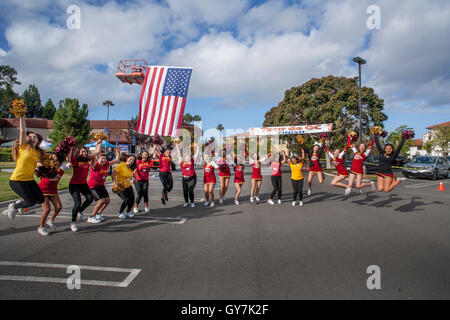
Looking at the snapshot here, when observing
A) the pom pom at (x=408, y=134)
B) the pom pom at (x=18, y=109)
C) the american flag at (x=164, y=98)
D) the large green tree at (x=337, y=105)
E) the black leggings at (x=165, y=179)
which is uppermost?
the large green tree at (x=337, y=105)

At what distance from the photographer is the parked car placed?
1803 centimetres

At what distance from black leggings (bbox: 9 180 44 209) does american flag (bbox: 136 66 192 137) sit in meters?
4.74

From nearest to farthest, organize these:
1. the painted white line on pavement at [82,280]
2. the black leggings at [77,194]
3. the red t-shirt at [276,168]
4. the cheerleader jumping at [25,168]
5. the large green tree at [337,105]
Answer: the painted white line on pavement at [82,280]
the cheerleader jumping at [25,168]
the black leggings at [77,194]
the red t-shirt at [276,168]
the large green tree at [337,105]

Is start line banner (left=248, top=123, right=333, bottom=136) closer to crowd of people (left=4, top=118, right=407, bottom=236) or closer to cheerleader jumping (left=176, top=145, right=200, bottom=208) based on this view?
crowd of people (left=4, top=118, right=407, bottom=236)

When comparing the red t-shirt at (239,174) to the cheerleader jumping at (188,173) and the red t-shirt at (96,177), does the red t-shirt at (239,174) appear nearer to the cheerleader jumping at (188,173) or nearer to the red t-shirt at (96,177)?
the cheerleader jumping at (188,173)

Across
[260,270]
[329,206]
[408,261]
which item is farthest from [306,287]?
[329,206]

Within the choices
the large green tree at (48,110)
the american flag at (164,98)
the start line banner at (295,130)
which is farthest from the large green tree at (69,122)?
the large green tree at (48,110)

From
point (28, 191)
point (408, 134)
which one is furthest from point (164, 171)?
point (408, 134)

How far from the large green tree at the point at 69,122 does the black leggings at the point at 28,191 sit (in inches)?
1407

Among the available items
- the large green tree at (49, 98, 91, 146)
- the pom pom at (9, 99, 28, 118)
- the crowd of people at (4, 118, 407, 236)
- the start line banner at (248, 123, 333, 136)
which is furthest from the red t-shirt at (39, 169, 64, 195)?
the large green tree at (49, 98, 91, 146)

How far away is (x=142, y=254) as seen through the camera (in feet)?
14.4

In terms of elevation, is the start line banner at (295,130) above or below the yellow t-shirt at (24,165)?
above

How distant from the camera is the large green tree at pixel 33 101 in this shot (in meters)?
88.4

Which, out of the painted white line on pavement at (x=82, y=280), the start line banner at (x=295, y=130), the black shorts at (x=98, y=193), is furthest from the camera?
the start line banner at (x=295, y=130)
